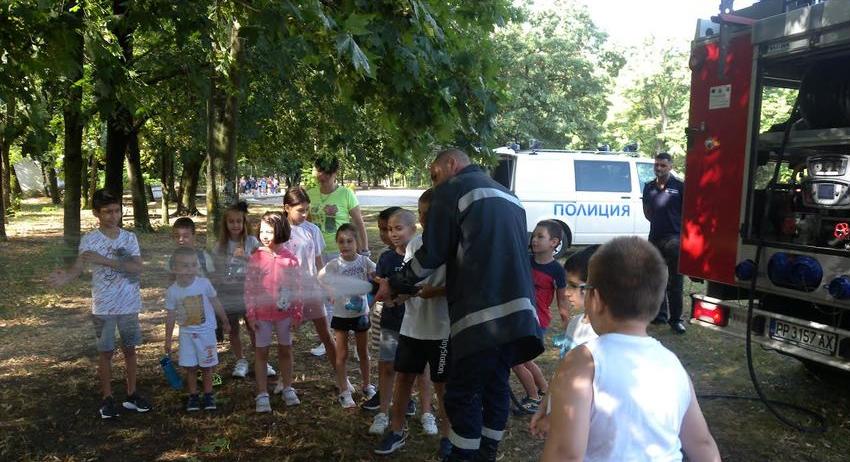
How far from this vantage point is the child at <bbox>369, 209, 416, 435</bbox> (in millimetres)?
3871

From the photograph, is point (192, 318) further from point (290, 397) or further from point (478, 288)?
point (478, 288)

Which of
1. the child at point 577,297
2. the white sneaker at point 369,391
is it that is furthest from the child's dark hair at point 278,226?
the child at point 577,297

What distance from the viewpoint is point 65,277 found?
12.7ft

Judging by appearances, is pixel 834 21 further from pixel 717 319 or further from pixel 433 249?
pixel 433 249

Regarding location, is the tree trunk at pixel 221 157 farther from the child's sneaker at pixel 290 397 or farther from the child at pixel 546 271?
the child at pixel 546 271

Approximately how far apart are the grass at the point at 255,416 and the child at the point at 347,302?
0.40m

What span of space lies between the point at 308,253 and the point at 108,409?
1.75 meters

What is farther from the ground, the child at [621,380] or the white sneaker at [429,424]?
the child at [621,380]

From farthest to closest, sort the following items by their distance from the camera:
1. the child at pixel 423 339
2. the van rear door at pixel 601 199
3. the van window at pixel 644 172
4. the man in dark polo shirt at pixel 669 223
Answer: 1. the van window at pixel 644 172
2. the van rear door at pixel 601 199
3. the man in dark polo shirt at pixel 669 223
4. the child at pixel 423 339

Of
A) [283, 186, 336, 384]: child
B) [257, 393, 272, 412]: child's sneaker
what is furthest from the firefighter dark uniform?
[257, 393, 272, 412]: child's sneaker

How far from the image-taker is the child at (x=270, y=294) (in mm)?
4305

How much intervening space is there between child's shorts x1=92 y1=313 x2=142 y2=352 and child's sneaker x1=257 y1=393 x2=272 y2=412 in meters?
0.93

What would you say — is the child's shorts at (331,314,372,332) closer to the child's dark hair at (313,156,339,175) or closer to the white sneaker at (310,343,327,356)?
the white sneaker at (310,343,327,356)

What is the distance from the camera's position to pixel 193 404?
14.2 feet
